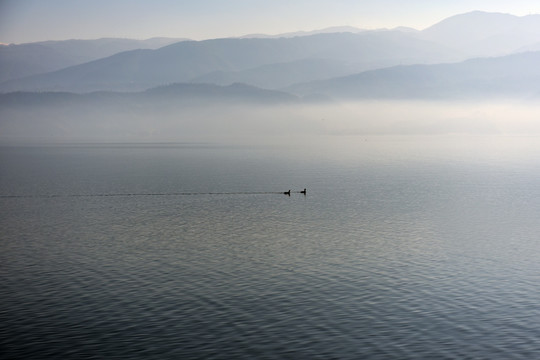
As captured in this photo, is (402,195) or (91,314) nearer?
(91,314)

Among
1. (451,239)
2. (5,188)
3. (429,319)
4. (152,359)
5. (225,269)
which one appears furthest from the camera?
A: (5,188)

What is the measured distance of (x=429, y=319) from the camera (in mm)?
58812

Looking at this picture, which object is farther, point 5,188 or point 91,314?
point 5,188

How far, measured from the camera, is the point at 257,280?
238 ft

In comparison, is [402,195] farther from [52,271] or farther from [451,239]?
[52,271]

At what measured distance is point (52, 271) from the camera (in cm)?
7588

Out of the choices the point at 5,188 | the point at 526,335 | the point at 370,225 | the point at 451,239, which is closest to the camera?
the point at 526,335

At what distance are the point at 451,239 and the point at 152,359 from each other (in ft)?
212

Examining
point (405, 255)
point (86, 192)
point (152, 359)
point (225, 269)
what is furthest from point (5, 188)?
point (152, 359)

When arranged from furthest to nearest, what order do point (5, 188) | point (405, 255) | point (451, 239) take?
point (5, 188) → point (451, 239) → point (405, 255)

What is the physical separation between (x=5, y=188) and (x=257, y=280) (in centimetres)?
13448

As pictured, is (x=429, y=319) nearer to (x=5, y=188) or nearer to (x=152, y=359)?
(x=152, y=359)

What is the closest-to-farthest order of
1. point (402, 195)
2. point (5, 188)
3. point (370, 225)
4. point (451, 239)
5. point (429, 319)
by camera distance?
point (429, 319) < point (451, 239) < point (370, 225) < point (402, 195) < point (5, 188)

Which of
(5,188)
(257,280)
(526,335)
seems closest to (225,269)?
(257,280)
